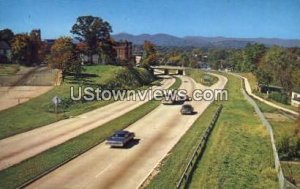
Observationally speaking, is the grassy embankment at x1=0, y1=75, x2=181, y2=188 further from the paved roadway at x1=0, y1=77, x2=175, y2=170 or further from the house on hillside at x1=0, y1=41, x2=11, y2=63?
the house on hillside at x1=0, y1=41, x2=11, y2=63

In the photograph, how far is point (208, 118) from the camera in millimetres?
47812

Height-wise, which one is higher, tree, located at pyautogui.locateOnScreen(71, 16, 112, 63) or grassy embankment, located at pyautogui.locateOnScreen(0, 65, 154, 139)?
tree, located at pyautogui.locateOnScreen(71, 16, 112, 63)

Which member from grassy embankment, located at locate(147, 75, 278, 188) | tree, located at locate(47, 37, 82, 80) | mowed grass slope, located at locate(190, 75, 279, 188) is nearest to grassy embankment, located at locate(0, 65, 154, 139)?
tree, located at locate(47, 37, 82, 80)

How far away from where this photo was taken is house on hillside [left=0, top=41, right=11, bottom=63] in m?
96.6

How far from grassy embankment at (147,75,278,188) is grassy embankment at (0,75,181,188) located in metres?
6.78

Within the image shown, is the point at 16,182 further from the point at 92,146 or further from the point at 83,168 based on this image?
the point at 92,146

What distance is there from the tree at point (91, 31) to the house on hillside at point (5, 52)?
913 inches

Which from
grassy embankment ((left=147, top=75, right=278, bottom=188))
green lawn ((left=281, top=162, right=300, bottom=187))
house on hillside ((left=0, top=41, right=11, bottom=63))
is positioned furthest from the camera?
house on hillside ((left=0, top=41, right=11, bottom=63))

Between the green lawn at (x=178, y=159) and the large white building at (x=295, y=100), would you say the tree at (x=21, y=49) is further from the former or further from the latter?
the green lawn at (x=178, y=159)

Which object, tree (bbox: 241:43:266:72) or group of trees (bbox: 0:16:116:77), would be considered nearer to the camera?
group of trees (bbox: 0:16:116:77)

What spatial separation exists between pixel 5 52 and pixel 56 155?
80283 mm

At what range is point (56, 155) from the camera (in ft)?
102

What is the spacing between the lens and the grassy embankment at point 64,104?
142 feet

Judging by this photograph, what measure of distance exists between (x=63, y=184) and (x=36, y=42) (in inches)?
3069
